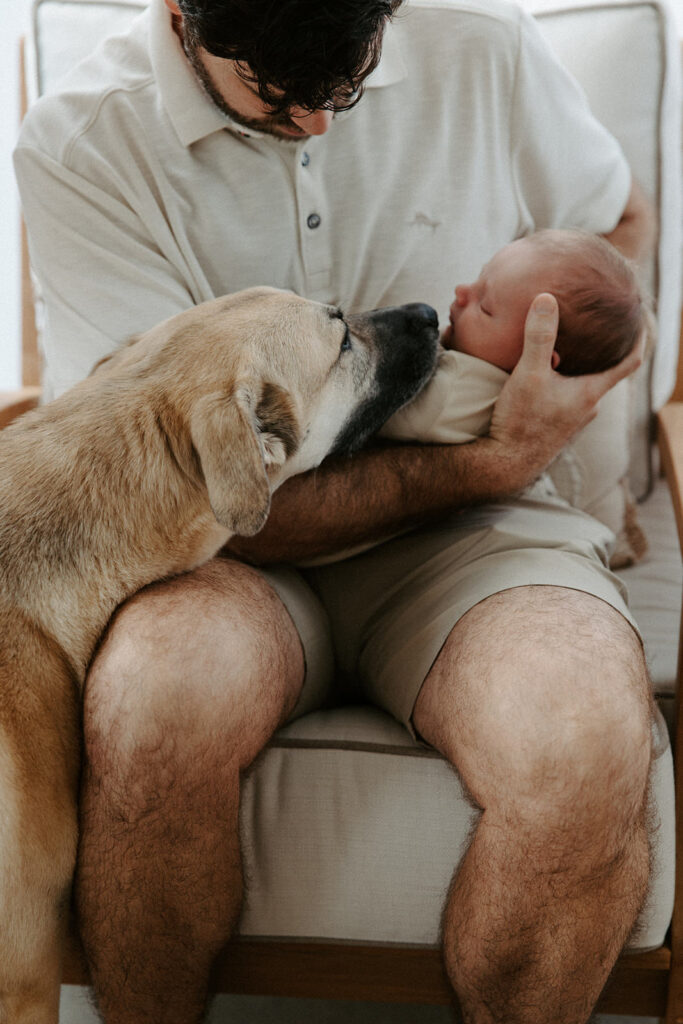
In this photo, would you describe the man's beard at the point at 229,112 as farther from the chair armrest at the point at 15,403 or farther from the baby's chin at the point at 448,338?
the chair armrest at the point at 15,403

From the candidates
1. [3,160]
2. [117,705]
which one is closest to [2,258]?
[3,160]

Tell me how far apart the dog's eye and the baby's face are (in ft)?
0.82

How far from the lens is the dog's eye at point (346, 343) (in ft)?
4.48

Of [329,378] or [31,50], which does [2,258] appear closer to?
[31,50]

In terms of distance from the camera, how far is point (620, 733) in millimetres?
1104

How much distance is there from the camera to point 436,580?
4.73 feet

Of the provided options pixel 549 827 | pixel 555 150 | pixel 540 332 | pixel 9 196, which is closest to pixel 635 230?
pixel 555 150

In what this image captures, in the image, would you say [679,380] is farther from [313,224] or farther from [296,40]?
[296,40]

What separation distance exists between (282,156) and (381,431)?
49cm

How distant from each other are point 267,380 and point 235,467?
0.52ft

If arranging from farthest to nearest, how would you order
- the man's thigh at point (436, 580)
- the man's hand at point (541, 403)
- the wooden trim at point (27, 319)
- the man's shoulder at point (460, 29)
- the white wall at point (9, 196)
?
the white wall at point (9, 196)
the wooden trim at point (27, 319)
the man's shoulder at point (460, 29)
the man's hand at point (541, 403)
the man's thigh at point (436, 580)

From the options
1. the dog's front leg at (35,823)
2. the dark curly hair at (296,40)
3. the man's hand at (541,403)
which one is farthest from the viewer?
the man's hand at (541,403)

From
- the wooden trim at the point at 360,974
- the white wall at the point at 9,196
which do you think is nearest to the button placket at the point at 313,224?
the wooden trim at the point at 360,974

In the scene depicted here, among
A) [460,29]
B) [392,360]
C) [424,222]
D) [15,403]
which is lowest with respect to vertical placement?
[15,403]
